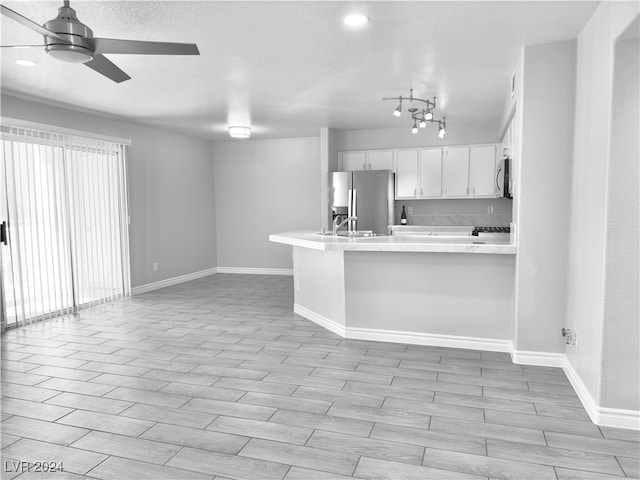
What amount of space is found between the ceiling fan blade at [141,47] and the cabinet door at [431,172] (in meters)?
5.01

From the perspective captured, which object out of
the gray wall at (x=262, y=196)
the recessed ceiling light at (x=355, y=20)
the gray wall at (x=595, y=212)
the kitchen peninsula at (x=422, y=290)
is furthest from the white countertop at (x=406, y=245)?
the gray wall at (x=262, y=196)

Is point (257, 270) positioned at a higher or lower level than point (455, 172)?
lower

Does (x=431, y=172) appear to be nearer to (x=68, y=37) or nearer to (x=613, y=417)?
(x=613, y=417)

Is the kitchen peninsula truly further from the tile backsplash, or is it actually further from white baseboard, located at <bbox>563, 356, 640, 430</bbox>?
Answer: the tile backsplash

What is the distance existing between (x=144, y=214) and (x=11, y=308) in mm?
2265

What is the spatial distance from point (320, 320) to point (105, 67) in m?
3.06

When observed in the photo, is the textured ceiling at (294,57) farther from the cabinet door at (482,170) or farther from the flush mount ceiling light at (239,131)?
the cabinet door at (482,170)

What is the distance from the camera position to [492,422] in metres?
2.53

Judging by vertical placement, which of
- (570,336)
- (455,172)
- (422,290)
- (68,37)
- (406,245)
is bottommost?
(570,336)

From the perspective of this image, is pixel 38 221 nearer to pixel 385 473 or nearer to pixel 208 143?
pixel 208 143

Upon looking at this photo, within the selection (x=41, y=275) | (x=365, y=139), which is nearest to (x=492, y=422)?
(x=41, y=275)

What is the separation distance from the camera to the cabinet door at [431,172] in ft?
21.9

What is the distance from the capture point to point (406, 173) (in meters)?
6.84

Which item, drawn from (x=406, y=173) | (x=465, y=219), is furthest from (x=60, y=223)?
(x=465, y=219)
